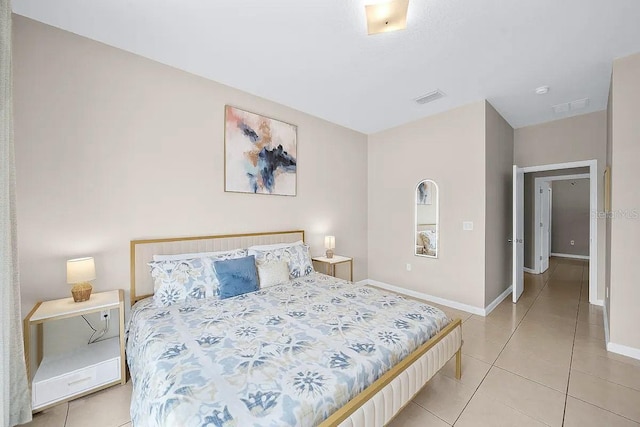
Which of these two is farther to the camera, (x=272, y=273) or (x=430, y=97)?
(x=430, y=97)

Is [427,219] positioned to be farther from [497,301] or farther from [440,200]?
[497,301]

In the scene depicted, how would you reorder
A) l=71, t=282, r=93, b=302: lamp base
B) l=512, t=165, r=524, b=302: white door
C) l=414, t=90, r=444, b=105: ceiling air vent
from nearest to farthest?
l=71, t=282, r=93, b=302: lamp base → l=414, t=90, r=444, b=105: ceiling air vent → l=512, t=165, r=524, b=302: white door

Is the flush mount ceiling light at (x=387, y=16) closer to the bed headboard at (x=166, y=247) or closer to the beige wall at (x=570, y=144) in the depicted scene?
the bed headboard at (x=166, y=247)

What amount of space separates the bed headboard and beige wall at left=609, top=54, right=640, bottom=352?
3.77 meters

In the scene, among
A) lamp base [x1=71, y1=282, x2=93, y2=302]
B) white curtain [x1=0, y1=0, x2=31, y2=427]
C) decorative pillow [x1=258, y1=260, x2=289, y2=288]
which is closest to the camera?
white curtain [x1=0, y1=0, x2=31, y2=427]

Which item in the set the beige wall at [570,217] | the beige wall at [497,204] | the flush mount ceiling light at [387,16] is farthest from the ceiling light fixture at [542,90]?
the beige wall at [570,217]

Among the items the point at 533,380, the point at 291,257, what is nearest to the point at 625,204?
the point at 533,380

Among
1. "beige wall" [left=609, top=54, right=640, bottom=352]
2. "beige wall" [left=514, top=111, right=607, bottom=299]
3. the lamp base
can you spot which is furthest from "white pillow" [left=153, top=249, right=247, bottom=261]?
"beige wall" [left=514, top=111, right=607, bottom=299]

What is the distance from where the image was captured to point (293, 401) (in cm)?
110

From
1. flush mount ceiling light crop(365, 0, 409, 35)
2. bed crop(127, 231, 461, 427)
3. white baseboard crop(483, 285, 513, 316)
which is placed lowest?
white baseboard crop(483, 285, 513, 316)

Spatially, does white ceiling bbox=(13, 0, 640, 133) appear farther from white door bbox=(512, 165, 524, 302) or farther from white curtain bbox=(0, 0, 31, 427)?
white door bbox=(512, 165, 524, 302)

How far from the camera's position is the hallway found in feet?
5.70

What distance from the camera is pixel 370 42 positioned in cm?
222

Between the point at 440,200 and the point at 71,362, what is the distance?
441cm
